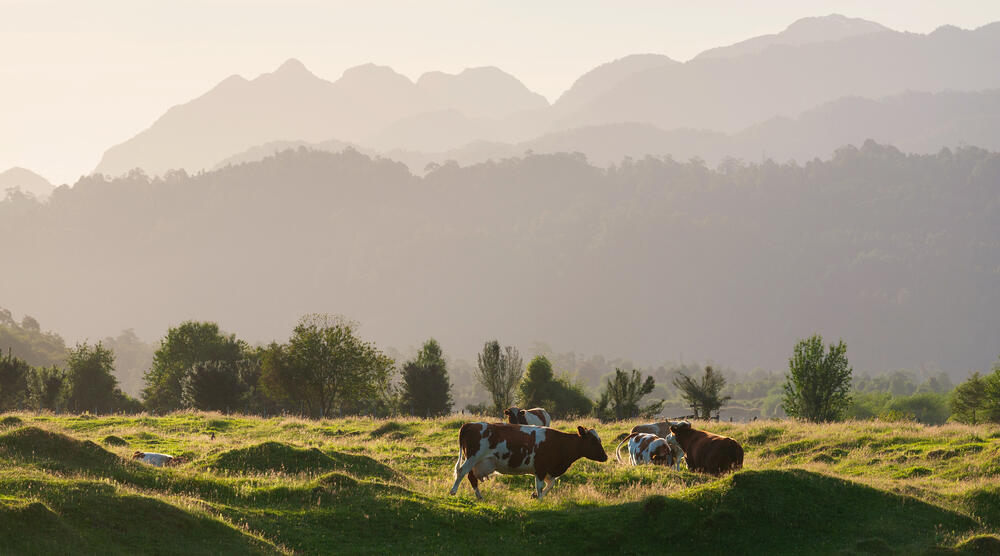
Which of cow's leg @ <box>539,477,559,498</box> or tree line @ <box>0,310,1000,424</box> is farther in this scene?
tree line @ <box>0,310,1000,424</box>

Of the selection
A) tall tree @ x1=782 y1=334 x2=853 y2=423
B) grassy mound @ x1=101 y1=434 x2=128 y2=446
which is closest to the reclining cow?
grassy mound @ x1=101 y1=434 x2=128 y2=446

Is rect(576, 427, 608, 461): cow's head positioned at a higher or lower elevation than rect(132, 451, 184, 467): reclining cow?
higher

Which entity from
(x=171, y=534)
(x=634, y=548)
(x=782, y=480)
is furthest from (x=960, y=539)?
(x=171, y=534)

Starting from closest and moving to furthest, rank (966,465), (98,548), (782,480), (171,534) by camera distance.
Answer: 1. (98,548)
2. (171,534)
3. (782,480)
4. (966,465)

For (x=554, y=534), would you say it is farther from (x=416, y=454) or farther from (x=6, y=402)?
(x=6, y=402)

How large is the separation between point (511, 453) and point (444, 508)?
3.85 meters

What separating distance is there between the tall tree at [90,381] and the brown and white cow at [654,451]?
7749 cm

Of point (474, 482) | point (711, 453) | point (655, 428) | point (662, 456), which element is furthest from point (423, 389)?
point (474, 482)

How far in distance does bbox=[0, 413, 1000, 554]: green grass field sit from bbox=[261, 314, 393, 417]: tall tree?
4235cm

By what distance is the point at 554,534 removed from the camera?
2041 cm

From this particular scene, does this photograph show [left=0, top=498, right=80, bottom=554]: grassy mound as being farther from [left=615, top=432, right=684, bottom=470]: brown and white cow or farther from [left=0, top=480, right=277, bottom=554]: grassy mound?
[left=615, top=432, right=684, bottom=470]: brown and white cow

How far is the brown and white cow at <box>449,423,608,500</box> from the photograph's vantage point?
2492 centimetres

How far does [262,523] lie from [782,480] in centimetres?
1452

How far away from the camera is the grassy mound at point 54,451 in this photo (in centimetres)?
2412
